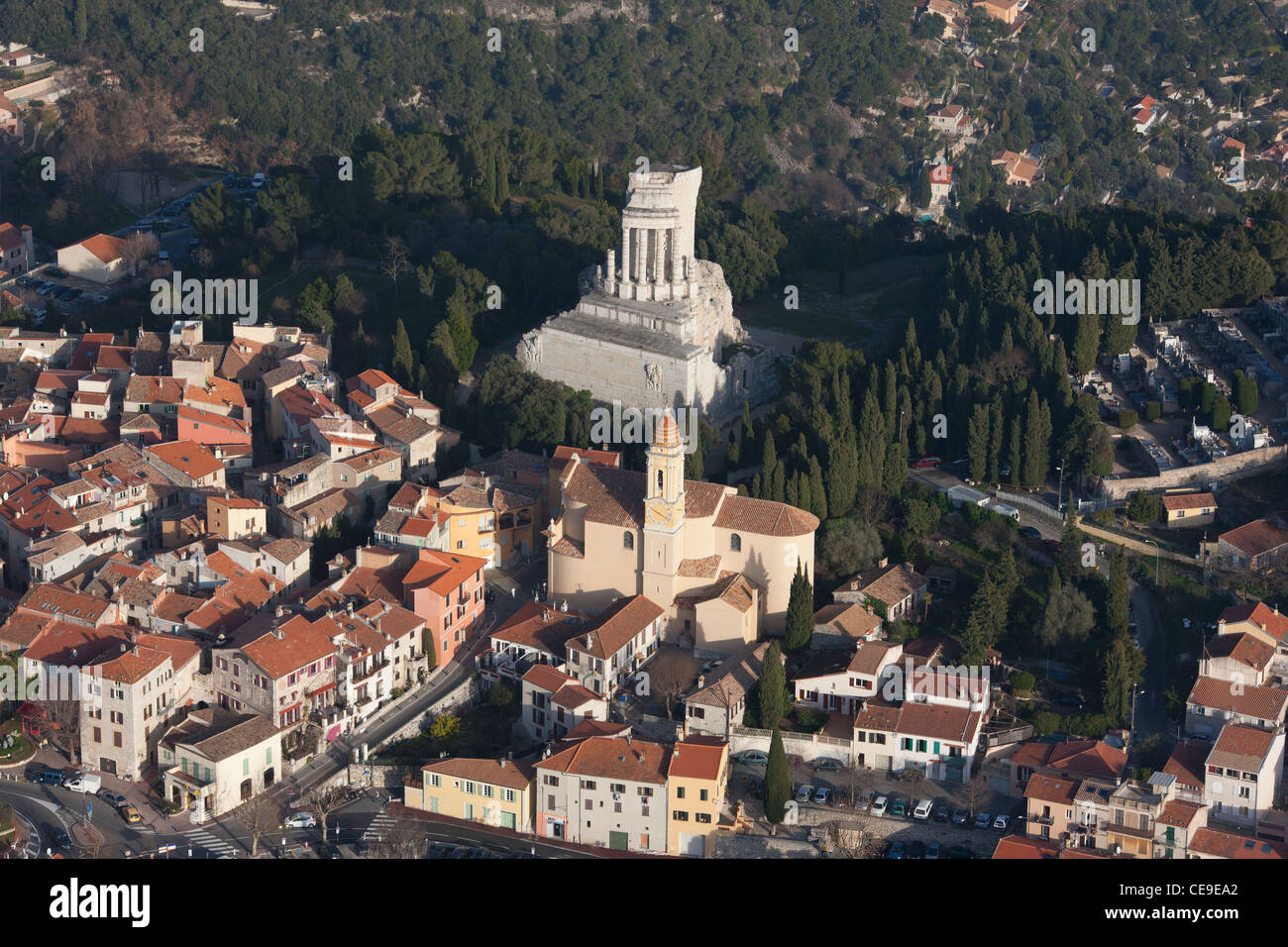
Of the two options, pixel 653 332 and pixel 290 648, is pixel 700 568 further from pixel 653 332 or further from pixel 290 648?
pixel 653 332

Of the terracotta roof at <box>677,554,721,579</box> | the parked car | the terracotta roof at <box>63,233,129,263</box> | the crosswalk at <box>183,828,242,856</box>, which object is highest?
the terracotta roof at <box>63,233,129,263</box>

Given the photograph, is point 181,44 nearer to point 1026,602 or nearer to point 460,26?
point 460,26

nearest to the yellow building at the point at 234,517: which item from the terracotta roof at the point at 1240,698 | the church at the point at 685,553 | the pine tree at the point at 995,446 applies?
the church at the point at 685,553

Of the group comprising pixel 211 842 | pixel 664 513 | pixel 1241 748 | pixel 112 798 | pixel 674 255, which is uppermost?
pixel 674 255

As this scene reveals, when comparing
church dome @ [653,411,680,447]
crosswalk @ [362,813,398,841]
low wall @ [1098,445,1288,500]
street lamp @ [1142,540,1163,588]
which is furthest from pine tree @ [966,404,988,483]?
crosswalk @ [362,813,398,841]

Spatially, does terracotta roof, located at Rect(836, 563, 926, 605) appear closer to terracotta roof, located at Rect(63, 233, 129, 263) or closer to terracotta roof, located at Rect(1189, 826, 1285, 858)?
terracotta roof, located at Rect(1189, 826, 1285, 858)

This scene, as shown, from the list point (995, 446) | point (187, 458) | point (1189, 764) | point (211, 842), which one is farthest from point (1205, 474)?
point (211, 842)

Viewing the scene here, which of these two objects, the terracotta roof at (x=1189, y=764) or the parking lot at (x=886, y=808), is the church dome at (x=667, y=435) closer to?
the parking lot at (x=886, y=808)
